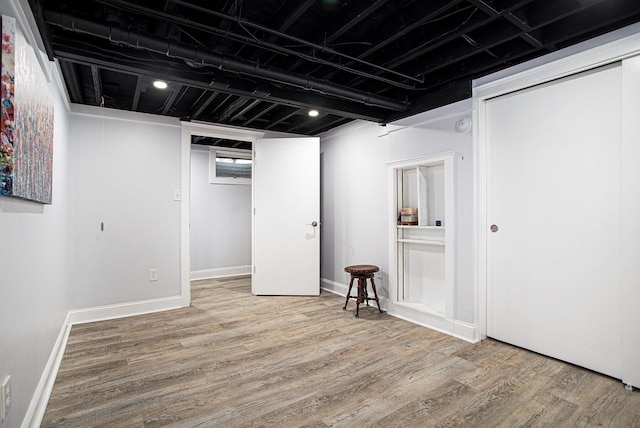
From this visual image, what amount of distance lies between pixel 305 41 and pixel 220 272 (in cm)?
449

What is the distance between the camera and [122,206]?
3.65 meters

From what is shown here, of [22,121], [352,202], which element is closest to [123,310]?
[22,121]

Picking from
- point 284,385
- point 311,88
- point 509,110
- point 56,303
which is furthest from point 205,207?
point 509,110

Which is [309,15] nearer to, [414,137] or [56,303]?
[414,137]

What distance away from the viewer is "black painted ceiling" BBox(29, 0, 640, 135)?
6.40 ft

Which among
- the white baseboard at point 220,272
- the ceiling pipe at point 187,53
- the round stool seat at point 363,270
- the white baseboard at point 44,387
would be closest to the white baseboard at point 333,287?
the round stool seat at point 363,270

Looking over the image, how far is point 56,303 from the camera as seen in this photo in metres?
2.60

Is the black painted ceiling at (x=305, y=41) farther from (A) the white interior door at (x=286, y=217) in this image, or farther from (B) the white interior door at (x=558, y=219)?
(A) the white interior door at (x=286, y=217)

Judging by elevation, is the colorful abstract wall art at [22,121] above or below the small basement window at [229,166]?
below

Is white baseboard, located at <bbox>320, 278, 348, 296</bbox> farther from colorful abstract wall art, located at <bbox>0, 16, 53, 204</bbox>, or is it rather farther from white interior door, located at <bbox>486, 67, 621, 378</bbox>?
colorful abstract wall art, located at <bbox>0, 16, 53, 204</bbox>

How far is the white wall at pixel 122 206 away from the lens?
135 inches

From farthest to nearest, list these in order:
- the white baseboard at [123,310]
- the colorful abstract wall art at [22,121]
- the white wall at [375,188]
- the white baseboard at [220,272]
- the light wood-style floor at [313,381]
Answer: the white baseboard at [220,272], the white baseboard at [123,310], the white wall at [375,188], the light wood-style floor at [313,381], the colorful abstract wall art at [22,121]

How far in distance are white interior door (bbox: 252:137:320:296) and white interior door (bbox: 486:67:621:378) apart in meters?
2.26

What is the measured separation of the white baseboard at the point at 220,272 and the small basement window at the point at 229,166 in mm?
1515
